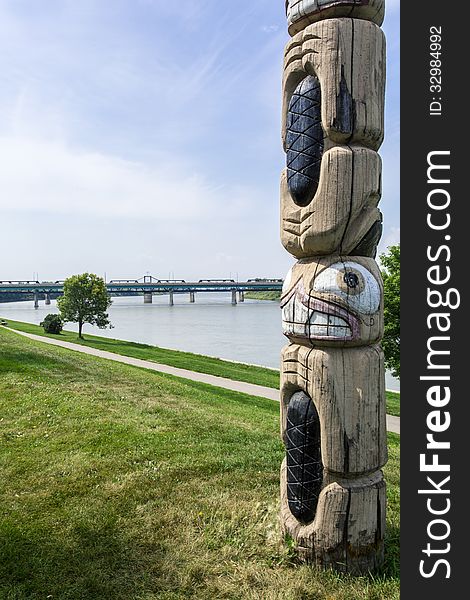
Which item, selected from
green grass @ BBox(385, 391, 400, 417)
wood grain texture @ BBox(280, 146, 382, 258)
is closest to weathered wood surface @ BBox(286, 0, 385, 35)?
wood grain texture @ BBox(280, 146, 382, 258)

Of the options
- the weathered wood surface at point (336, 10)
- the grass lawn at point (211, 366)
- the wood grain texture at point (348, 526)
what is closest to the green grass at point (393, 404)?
the grass lawn at point (211, 366)

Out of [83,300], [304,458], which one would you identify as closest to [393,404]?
[304,458]

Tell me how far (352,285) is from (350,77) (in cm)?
154

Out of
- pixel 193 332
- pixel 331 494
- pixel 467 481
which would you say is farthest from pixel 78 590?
pixel 193 332

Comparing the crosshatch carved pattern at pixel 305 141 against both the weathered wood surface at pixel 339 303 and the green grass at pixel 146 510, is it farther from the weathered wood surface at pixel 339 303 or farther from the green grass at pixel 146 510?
the green grass at pixel 146 510

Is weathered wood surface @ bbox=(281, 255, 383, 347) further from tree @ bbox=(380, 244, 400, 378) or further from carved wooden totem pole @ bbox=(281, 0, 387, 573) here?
tree @ bbox=(380, 244, 400, 378)

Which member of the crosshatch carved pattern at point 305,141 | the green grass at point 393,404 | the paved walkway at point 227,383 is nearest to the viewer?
the crosshatch carved pattern at point 305,141

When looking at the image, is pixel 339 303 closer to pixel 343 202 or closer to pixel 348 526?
pixel 343 202

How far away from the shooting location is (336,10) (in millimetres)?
3652

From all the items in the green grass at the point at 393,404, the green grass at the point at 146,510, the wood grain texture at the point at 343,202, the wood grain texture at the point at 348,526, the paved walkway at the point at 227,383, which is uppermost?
the wood grain texture at the point at 343,202

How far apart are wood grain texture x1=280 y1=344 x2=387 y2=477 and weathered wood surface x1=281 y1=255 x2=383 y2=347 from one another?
0.13m

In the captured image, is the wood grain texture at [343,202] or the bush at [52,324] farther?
the bush at [52,324]

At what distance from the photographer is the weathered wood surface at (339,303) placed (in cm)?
351

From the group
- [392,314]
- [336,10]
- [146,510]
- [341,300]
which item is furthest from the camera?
[392,314]
